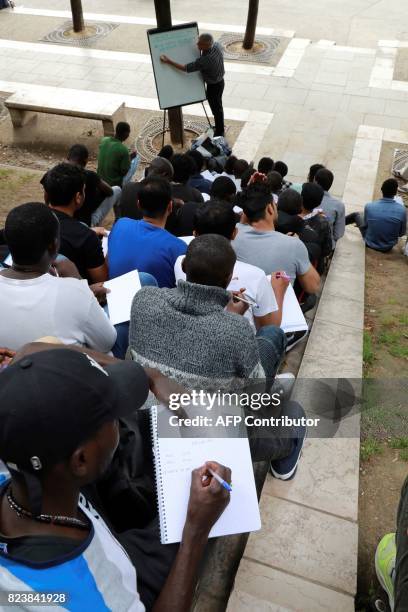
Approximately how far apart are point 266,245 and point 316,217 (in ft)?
5.79

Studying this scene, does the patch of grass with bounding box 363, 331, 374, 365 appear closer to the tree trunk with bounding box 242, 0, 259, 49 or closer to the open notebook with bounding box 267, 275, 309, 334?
the open notebook with bounding box 267, 275, 309, 334

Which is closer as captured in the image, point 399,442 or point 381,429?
point 399,442

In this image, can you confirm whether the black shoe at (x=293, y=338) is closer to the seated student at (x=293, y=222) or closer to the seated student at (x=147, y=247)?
the seated student at (x=147, y=247)

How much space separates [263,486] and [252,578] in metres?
0.63

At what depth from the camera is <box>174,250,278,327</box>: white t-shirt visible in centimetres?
334

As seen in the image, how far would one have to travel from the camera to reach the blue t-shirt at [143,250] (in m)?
3.85

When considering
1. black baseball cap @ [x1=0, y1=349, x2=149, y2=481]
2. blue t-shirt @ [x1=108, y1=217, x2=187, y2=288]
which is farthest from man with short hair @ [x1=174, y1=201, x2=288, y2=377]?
black baseball cap @ [x1=0, y1=349, x2=149, y2=481]

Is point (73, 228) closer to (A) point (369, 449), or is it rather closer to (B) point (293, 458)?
(B) point (293, 458)

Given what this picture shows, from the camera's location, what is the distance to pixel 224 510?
206 centimetres

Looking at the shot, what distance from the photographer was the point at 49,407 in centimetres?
143

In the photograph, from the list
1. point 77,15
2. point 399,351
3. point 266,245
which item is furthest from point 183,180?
point 77,15

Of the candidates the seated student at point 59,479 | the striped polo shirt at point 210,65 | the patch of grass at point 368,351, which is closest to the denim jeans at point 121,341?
the seated student at point 59,479

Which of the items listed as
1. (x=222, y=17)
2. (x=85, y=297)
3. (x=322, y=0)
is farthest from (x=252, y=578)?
(x=322, y=0)

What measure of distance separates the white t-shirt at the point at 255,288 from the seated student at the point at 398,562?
1.41 m
